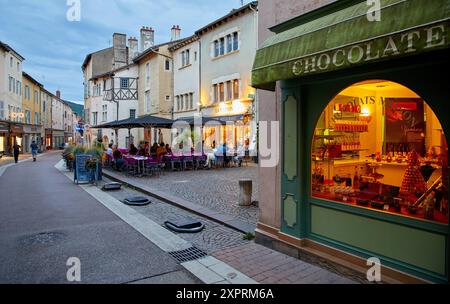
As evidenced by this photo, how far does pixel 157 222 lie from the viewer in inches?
289

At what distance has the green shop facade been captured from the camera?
321 centimetres

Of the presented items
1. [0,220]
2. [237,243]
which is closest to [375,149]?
[237,243]

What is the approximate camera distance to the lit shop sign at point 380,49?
2.89 metres

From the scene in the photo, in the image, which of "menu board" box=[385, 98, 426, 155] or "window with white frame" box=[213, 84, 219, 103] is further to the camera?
"window with white frame" box=[213, 84, 219, 103]

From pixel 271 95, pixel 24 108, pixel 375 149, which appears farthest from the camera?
pixel 24 108

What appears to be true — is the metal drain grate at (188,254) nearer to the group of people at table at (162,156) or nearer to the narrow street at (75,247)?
the narrow street at (75,247)

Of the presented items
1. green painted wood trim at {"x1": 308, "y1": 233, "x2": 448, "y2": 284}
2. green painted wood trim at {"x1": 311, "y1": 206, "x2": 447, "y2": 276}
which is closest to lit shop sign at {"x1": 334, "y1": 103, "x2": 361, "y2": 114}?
green painted wood trim at {"x1": 311, "y1": 206, "x2": 447, "y2": 276}

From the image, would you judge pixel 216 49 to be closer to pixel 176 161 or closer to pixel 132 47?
pixel 176 161

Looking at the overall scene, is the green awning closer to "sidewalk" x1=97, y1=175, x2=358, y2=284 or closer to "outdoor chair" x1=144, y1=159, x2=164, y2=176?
"sidewalk" x1=97, y1=175, x2=358, y2=284

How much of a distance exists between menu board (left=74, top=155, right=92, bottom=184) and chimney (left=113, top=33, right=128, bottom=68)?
106 ft

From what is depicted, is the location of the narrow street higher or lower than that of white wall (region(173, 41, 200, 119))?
lower

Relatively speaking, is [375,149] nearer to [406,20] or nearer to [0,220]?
[406,20]

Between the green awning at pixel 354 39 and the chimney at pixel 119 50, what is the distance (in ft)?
136
